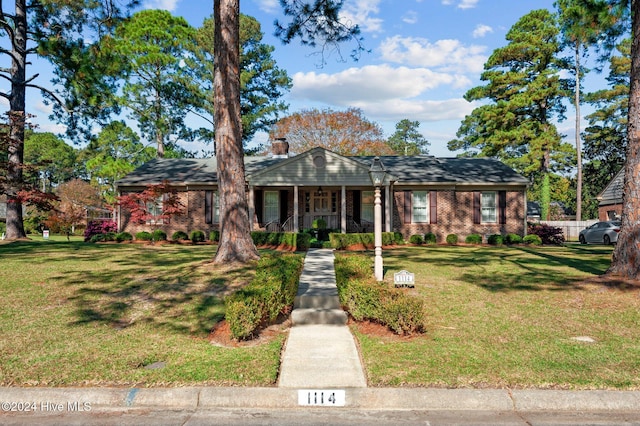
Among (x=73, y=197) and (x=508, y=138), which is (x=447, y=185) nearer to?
(x=508, y=138)

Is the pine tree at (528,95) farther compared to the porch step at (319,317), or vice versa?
the pine tree at (528,95)

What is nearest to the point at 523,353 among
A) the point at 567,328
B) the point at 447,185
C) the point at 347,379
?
the point at 567,328

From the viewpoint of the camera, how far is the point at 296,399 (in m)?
4.25

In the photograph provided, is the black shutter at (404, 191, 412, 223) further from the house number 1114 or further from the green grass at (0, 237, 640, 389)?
the house number 1114

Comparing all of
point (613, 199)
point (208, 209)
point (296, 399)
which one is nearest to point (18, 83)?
point (208, 209)

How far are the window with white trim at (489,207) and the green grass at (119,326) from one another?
53.2ft

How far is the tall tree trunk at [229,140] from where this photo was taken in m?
10.3

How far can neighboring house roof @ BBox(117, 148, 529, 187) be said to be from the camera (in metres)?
20.2

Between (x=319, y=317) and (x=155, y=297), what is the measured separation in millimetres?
3212

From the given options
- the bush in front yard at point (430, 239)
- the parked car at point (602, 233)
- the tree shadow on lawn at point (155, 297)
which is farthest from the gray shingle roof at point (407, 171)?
the tree shadow on lawn at point (155, 297)

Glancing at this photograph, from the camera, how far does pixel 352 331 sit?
6.44 metres

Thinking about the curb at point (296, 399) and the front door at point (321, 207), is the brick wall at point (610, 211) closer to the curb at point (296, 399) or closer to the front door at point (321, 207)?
the front door at point (321, 207)

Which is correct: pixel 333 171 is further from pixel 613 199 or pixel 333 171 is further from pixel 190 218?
pixel 613 199

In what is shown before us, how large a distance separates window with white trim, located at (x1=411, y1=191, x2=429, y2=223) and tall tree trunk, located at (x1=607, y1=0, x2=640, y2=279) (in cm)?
1334
